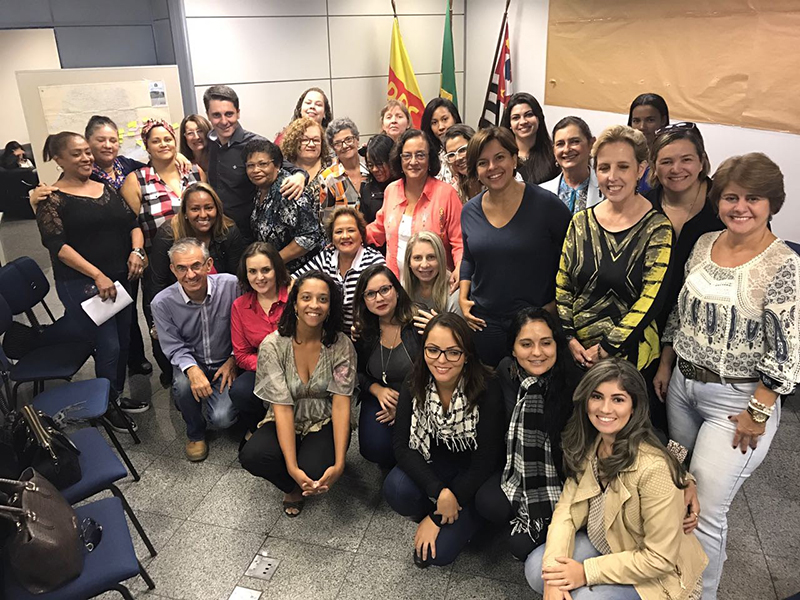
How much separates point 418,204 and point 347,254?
46 centimetres

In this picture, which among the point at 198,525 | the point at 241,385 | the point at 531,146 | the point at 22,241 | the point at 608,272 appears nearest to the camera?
the point at 608,272

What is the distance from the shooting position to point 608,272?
2152mm

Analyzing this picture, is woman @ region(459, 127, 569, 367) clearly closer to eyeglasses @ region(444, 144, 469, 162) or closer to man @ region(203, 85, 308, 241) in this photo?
eyeglasses @ region(444, 144, 469, 162)

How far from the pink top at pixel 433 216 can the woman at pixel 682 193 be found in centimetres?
106

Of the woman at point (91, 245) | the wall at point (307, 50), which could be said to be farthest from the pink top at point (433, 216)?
the wall at point (307, 50)

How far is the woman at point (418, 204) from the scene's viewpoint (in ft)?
10.0

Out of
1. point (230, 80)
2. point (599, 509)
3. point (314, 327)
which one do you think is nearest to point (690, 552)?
point (599, 509)

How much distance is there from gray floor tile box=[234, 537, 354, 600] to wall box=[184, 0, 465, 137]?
4.37m

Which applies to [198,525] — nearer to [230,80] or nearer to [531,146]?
[531,146]

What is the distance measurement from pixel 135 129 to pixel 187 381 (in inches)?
130

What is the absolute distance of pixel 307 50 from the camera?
231 inches

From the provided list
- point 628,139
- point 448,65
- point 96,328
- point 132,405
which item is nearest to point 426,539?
point 628,139

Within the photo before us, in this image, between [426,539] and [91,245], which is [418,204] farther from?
[91,245]

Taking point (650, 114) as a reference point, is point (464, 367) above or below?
below
